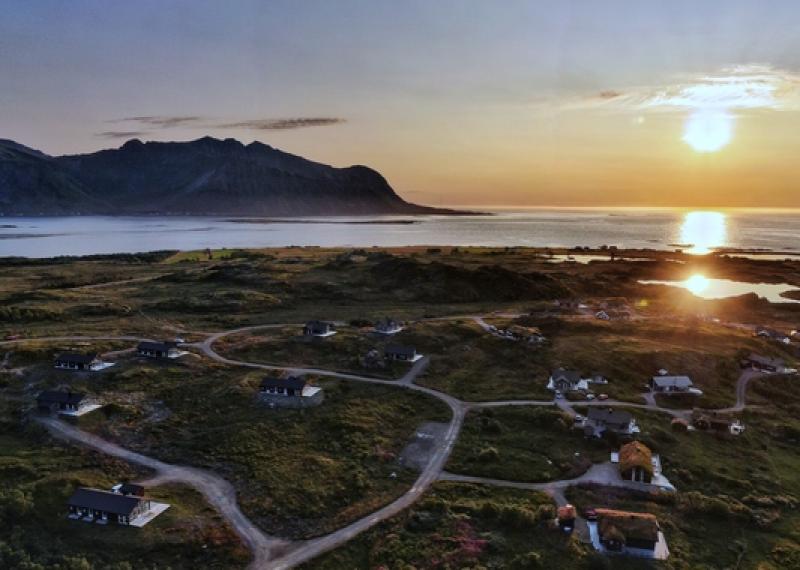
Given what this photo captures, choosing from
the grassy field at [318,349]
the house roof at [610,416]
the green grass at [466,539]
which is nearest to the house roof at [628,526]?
the green grass at [466,539]

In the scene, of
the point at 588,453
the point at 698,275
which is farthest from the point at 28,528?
the point at 698,275

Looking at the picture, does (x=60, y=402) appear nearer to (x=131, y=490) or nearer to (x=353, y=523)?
(x=131, y=490)

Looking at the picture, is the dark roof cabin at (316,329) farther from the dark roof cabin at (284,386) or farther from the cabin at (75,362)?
the cabin at (75,362)

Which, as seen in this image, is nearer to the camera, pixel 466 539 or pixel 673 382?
pixel 466 539

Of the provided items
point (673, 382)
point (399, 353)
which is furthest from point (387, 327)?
point (673, 382)

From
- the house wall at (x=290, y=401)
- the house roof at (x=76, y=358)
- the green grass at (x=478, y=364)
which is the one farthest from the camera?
the house roof at (x=76, y=358)

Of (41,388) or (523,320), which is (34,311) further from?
(523,320)
